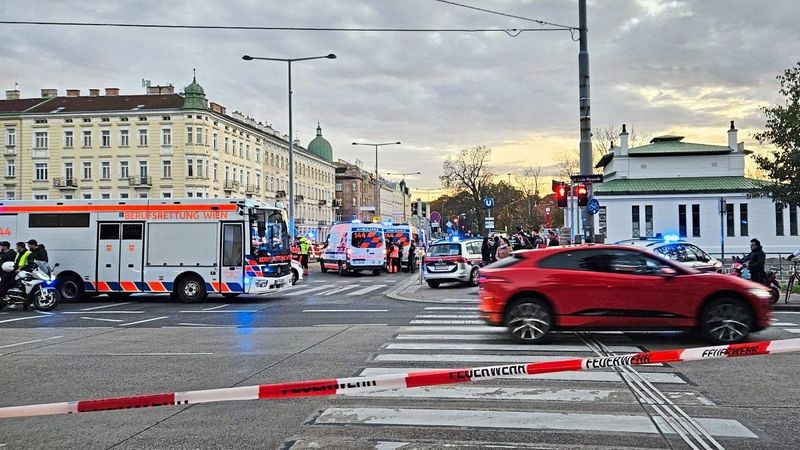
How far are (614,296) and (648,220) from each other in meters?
46.3

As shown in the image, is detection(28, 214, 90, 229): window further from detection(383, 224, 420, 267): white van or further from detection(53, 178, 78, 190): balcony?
detection(53, 178, 78, 190): balcony

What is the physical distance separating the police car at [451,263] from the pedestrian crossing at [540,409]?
569 inches

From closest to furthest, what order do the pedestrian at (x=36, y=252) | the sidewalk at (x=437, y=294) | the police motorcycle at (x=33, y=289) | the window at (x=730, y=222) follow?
the police motorcycle at (x=33, y=289) < the pedestrian at (x=36, y=252) < the sidewalk at (x=437, y=294) < the window at (x=730, y=222)

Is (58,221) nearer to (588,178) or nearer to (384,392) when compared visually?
(588,178)

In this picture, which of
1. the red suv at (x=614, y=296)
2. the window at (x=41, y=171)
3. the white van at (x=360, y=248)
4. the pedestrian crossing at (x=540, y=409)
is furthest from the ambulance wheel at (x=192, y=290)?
the window at (x=41, y=171)

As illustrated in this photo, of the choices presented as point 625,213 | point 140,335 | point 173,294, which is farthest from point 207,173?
point 140,335

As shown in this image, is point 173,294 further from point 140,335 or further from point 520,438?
point 520,438

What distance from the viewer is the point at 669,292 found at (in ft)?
34.6

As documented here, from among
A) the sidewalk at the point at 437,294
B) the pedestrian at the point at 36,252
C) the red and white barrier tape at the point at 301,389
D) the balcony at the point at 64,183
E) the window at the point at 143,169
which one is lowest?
the sidewalk at the point at 437,294

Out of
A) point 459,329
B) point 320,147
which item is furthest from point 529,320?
point 320,147

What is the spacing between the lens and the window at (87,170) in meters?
72.6

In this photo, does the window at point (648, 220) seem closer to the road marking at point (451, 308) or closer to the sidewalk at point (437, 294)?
the sidewalk at point (437, 294)

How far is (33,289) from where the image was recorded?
716 inches

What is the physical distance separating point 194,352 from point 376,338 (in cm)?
301
